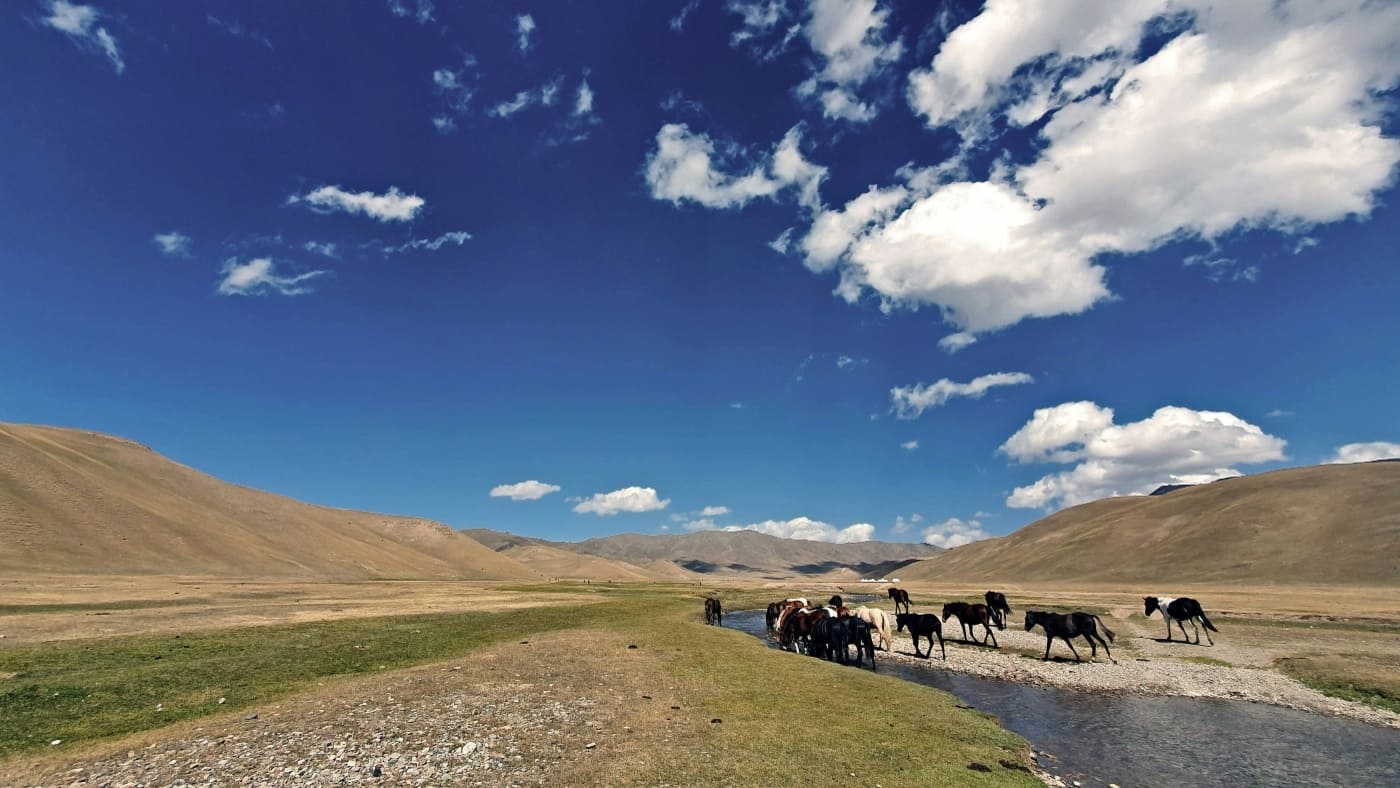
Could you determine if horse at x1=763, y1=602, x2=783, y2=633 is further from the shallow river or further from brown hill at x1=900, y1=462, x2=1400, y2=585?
brown hill at x1=900, y1=462, x2=1400, y2=585

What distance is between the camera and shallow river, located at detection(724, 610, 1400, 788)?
553 inches

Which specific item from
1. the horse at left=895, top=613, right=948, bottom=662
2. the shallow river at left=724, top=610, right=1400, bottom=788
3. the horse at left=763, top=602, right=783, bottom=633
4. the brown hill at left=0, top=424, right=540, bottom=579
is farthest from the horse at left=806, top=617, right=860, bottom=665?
the brown hill at left=0, top=424, right=540, bottom=579

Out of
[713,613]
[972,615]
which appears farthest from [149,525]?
[972,615]

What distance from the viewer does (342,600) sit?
5678 cm

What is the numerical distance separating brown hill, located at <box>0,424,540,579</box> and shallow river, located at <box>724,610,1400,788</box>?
101535 mm

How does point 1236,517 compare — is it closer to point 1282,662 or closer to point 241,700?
point 1282,662

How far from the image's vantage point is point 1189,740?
54.7ft

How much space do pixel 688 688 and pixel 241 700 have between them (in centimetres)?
1262

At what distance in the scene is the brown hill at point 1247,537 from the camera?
10569 cm

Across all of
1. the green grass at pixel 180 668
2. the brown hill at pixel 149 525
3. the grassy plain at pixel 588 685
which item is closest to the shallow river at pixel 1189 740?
the grassy plain at pixel 588 685

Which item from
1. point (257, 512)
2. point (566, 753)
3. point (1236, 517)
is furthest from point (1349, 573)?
point (257, 512)

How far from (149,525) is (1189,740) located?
442ft

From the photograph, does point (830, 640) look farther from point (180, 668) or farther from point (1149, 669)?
point (180, 668)

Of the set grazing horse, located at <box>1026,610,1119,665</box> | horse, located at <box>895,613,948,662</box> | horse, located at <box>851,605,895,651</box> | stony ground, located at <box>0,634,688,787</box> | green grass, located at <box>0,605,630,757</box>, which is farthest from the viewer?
horse, located at <box>851,605,895,651</box>
